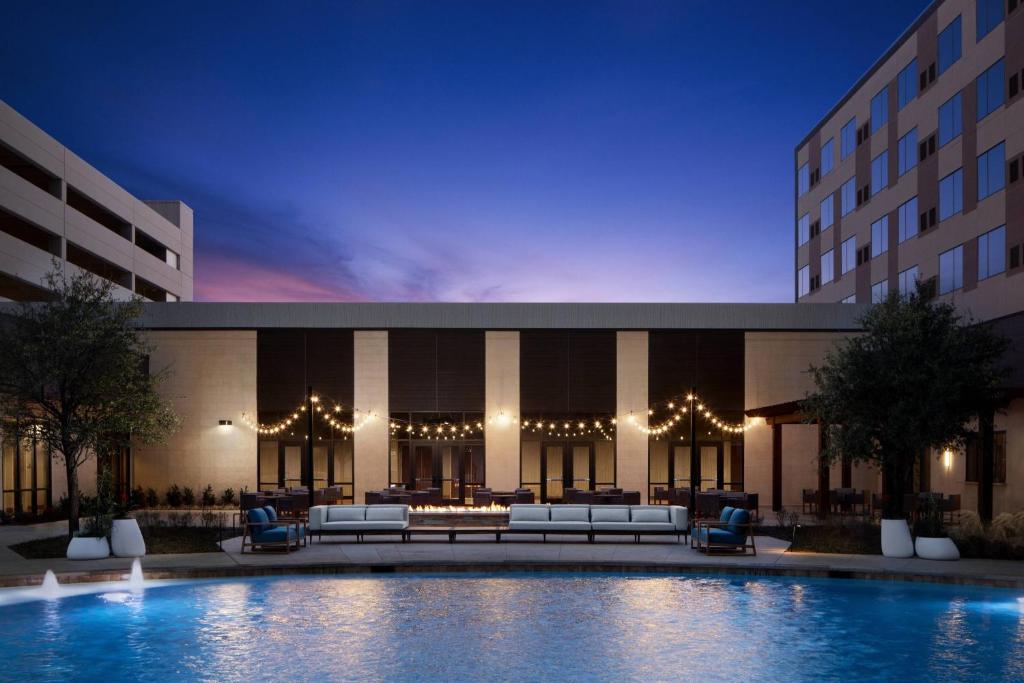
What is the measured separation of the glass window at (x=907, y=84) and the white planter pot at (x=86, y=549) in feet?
108

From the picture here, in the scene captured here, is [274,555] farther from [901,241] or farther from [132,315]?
[901,241]

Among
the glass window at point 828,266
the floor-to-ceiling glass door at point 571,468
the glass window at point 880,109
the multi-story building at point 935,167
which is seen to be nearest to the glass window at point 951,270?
the multi-story building at point 935,167

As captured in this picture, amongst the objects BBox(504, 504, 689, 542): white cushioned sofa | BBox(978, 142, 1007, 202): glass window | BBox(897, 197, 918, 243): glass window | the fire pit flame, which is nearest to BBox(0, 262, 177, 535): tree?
BBox(504, 504, 689, 542): white cushioned sofa

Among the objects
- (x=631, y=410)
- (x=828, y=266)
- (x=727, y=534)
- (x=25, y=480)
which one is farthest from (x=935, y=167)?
(x=25, y=480)

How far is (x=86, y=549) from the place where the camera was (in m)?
17.1

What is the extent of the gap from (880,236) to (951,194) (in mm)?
6821

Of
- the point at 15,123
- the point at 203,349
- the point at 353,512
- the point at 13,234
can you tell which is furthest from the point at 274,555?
the point at 13,234

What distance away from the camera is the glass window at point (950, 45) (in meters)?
33.5

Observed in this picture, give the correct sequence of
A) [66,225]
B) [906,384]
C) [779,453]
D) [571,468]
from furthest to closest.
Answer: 1. [66,225]
2. [571,468]
3. [779,453]
4. [906,384]

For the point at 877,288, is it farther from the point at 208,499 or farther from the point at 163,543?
the point at 163,543

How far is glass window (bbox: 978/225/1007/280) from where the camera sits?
30.3 m

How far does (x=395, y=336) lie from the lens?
30375 millimetres

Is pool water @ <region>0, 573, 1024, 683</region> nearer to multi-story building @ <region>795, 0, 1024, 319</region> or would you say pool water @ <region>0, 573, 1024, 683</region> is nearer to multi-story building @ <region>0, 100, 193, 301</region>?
multi-story building @ <region>795, 0, 1024, 319</region>

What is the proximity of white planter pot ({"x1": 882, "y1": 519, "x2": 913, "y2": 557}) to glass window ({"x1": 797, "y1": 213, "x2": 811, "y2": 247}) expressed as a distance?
34.9 m
